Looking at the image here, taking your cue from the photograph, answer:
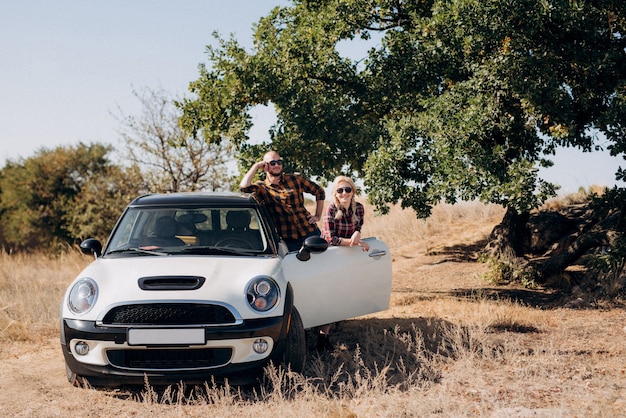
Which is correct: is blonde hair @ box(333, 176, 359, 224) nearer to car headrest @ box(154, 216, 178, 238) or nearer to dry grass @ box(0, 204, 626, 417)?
dry grass @ box(0, 204, 626, 417)

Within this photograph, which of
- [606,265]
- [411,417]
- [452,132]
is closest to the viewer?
[411,417]

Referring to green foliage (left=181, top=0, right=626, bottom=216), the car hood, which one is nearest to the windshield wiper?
the car hood

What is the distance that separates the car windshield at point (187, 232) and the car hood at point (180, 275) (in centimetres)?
26

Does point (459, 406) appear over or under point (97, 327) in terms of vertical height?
under

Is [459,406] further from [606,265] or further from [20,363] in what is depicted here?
[606,265]

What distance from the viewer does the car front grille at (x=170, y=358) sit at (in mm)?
5957

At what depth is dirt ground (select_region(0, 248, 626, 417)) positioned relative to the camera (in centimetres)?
615

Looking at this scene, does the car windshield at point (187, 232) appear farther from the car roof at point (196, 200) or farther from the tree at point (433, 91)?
the tree at point (433, 91)

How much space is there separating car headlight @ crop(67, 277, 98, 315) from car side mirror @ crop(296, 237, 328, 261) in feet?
6.64

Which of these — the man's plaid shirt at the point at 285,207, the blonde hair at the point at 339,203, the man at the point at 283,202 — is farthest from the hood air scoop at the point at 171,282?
the man's plaid shirt at the point at 285,207

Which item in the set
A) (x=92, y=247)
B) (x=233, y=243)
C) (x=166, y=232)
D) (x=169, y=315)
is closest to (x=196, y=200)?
(x=166, y=232)

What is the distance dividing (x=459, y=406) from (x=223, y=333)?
2.08 m

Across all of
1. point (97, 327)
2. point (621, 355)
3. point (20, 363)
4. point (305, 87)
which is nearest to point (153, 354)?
point (97, 327)

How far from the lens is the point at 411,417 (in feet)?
18.4
